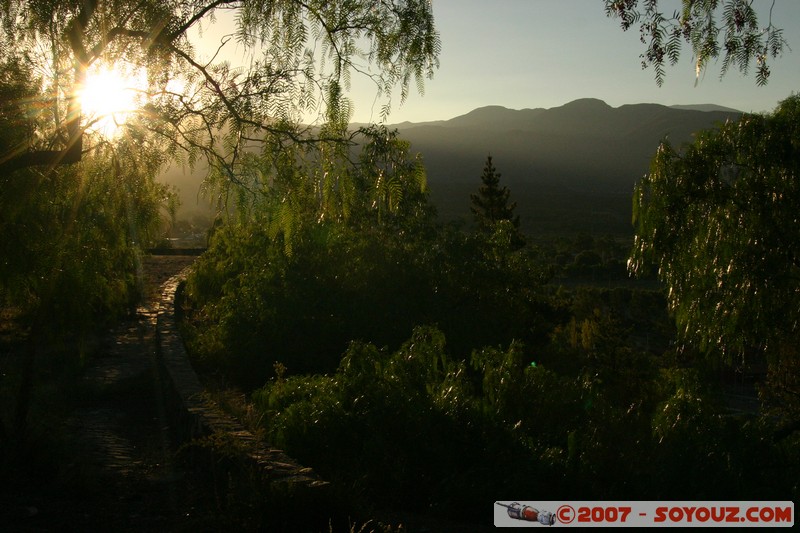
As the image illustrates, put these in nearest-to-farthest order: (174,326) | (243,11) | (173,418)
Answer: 1. (243,11)
2. (173,418)
3. (174,326)

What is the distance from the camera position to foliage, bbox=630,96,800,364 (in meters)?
10.9

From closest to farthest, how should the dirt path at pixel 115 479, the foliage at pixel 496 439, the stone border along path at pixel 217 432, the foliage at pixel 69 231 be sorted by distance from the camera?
the stone border along path at pixel 217 432 → the dirt path at pixel 115 479 → the foliage at pixel 496 439 → the foliage at pixel 69 231

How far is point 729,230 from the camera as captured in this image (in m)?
11.2

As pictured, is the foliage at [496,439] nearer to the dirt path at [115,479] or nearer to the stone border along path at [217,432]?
the stone border along path at [217,432]

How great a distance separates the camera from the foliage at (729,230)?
10.9 m

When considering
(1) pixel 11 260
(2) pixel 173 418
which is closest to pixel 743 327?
(2) pixel 173 418

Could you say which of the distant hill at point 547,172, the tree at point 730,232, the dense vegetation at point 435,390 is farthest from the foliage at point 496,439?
the distant hill at point 547,172

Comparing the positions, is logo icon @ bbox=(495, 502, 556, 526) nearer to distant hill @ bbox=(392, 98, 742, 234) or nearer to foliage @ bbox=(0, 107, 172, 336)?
foliage @ bbox=(0, 107, 172, 336)

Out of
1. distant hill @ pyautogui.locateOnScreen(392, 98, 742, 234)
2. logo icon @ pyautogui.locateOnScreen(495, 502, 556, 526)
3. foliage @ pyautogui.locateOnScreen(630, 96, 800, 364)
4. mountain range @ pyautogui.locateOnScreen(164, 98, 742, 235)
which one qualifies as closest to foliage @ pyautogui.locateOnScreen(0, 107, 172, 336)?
logo icon @ pyautogui.locateOnScreen(495, 502, 556, 526)

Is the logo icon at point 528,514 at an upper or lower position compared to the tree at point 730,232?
lower

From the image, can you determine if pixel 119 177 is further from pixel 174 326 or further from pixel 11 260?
pixel 174 326

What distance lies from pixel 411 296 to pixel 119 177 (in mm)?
6369

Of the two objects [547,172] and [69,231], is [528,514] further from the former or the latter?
[547,172]

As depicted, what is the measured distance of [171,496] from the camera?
18.0 ft
